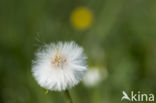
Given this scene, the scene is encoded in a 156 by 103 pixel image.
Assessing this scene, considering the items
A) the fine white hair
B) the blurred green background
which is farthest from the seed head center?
the blurred green background

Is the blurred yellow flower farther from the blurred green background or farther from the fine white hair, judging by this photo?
the fine white hair

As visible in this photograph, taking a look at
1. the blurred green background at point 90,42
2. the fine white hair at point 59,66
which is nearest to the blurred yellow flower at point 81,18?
the blurred green background at point 90,42

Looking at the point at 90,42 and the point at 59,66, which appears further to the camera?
the point at 90,42

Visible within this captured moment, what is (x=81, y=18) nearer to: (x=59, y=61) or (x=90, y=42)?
(x=90, y=42)

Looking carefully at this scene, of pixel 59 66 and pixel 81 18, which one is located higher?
pixel 81 18

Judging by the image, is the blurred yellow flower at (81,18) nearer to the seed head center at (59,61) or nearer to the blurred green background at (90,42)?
the blurred green background at (90,42)

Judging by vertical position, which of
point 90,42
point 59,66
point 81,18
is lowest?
point 59,66

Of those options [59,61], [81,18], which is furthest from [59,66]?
[81,18]

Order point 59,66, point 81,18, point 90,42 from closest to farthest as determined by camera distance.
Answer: point 59,66
point 90,42
point 81,18
